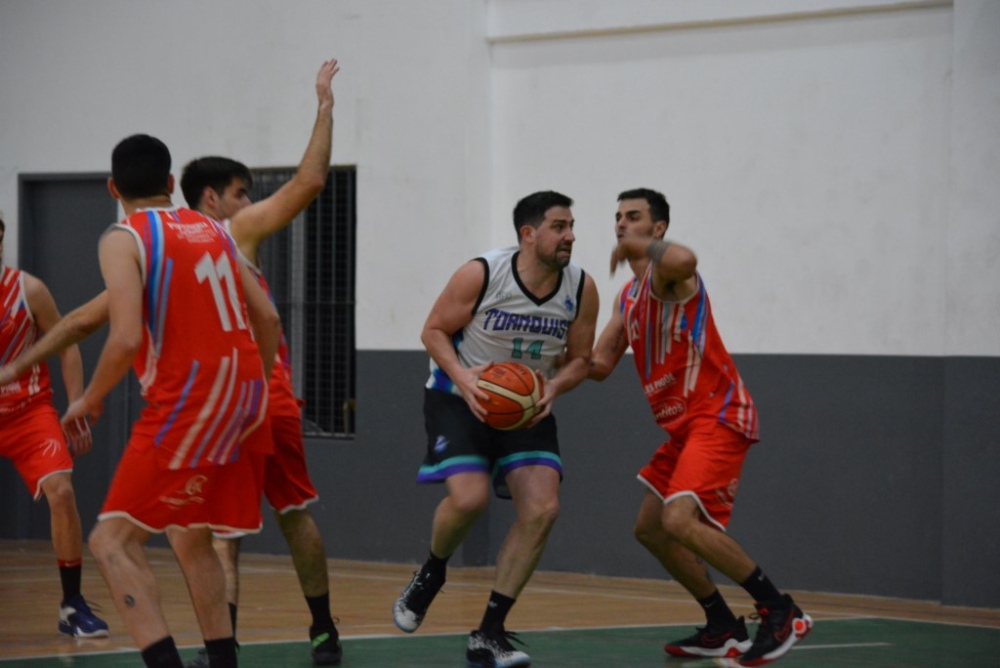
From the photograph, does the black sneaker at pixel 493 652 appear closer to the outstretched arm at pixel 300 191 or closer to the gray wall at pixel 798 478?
the outstretched arm at pixel 300 191

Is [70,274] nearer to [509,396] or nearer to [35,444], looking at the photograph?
[35,444]

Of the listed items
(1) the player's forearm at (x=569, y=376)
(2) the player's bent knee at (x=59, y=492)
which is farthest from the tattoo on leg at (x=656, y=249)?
(2) the player's bent knee at (x=59, y=492)

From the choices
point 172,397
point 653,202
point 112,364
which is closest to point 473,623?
point 653,202

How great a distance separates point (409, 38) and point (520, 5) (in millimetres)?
877

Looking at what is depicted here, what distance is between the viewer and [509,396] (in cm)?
734

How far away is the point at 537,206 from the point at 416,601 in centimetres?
191

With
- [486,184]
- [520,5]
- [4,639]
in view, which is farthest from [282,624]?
[520,5]

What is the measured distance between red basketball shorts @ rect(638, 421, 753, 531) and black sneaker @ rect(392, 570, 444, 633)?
1143 millimetres

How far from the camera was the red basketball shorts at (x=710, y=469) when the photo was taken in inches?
293

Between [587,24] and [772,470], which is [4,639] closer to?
[772,470]

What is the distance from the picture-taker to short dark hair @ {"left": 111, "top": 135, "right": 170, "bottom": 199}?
5902 mm

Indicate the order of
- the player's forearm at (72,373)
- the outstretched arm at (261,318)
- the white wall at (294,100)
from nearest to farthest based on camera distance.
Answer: the outstretched arm at (261,318) → the player's forearm at (72,373) → the white wall at (294,100)

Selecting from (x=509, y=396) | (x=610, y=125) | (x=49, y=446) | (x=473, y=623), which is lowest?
(x=473, y=623)

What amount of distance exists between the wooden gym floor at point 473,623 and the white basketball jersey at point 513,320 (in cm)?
141
